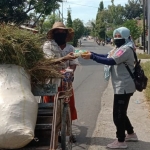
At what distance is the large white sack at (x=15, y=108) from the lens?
3439 mm

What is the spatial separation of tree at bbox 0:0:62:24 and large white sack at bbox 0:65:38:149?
16.1 m

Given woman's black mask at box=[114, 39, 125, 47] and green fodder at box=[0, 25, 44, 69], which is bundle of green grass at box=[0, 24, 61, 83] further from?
woman's black mask at box=[114, 39, 125, 47]

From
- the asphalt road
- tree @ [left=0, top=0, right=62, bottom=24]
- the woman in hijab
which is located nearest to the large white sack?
the woman in hijab

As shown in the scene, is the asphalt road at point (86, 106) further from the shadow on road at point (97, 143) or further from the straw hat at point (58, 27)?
the straw hat at point (58, 27)

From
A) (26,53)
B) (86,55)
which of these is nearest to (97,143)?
(86,55)

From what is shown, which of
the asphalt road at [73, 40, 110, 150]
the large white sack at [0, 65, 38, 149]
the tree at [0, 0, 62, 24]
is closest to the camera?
the large white sack at [0, 65, 38, 149]

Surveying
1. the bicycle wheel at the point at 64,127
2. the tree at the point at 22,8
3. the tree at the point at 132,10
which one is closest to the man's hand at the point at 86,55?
the bicycle wheel at the point at 64,127

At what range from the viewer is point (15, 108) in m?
3.61

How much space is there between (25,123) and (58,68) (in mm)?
1200

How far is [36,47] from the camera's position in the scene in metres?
4.30

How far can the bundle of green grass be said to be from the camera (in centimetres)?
403

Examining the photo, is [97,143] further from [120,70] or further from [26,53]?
[26,53]

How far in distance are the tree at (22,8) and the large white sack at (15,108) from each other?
16.1 m

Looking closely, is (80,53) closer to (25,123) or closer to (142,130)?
(25,123)
